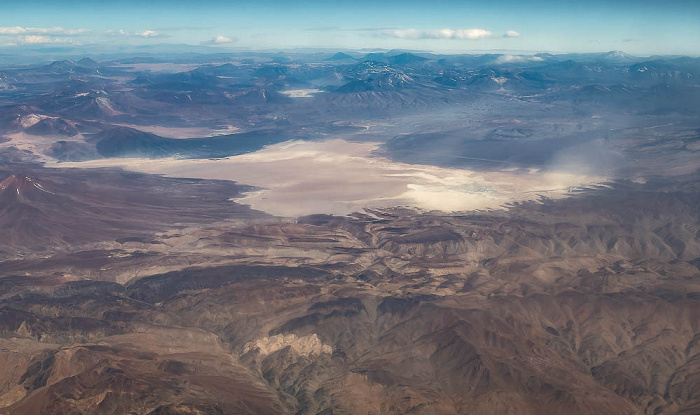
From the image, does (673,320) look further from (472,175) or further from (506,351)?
(472,175)

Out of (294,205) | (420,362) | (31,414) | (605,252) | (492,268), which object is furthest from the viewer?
(294,205)

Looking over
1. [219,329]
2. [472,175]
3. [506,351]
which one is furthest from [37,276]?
[472,175]

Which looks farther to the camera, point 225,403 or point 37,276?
point 37,276

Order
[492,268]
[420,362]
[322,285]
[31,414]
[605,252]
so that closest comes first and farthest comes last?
[31,414]
[420,362]
[322,285]
[492,268]
[605,252]

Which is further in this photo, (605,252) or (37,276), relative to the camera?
(605,252)

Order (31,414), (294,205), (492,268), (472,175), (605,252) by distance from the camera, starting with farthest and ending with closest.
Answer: (472,175) → (294,205) → (605,252) → (492,268) → (31,414)

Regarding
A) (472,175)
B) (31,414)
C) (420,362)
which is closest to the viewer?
(31,414)

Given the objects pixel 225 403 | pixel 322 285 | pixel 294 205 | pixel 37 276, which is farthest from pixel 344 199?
pixel 225 403

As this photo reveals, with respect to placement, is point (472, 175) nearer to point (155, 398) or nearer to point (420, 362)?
point (420, 362)
